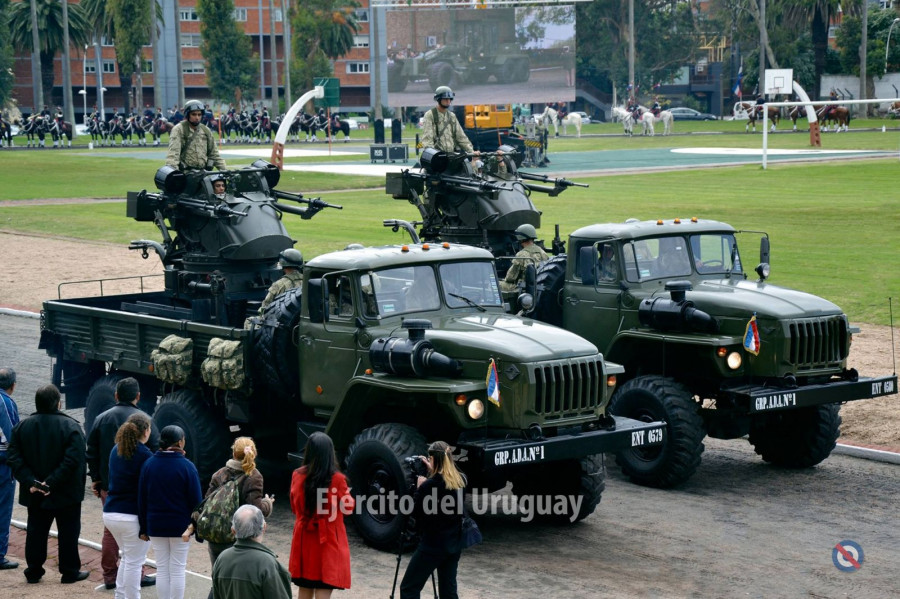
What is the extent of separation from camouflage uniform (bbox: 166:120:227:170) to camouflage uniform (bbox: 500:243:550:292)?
4327 mm

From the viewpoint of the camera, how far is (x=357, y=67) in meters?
135

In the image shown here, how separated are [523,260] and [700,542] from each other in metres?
5.41

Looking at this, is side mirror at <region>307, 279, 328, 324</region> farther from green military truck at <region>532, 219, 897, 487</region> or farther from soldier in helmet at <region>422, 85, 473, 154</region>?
soldier in helmet at <region>422, 85, 473, 154</region>

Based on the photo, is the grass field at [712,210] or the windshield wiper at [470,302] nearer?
the windshield wiper at [470,302]

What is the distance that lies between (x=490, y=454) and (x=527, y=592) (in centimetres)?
119

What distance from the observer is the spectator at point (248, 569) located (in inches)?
303

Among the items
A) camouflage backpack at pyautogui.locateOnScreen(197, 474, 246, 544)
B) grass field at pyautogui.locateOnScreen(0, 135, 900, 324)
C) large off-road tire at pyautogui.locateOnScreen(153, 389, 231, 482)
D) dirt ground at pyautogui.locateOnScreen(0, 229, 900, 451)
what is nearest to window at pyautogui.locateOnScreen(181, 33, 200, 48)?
grass field at pyautogui.locateOnScreen(0, 135, 900, 324)

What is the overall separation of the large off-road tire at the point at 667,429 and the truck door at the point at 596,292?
1022 millimetres

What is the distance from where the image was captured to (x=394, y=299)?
12336 millimetres

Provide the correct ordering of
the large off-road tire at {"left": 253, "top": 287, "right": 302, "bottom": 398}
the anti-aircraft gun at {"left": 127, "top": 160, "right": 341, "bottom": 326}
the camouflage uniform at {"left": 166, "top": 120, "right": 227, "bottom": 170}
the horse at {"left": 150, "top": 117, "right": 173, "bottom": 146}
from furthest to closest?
the horse at {"left": 150, "top": 117, "right": 173, "bottom": 146}, the camouflage uniform at {"left": 166, "top": 120, "right": 227, "bottom": 170}, the anti-aircraft gun at {"left": 127, "top": 160, "right": 341, "bottom": 326}, the large off-road tire at {"left": 253, "top": 287, "right": 302, "bottom": 398}

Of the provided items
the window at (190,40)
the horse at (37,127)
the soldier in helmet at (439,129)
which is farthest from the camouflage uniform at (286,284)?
the window at (190,40)

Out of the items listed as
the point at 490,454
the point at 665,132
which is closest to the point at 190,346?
the point at 490,454

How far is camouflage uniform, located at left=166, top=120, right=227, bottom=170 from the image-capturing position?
17766 mm

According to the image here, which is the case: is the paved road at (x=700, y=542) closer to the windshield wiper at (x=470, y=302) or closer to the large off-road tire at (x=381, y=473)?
the large off-road tire at (x=381, y=473)
